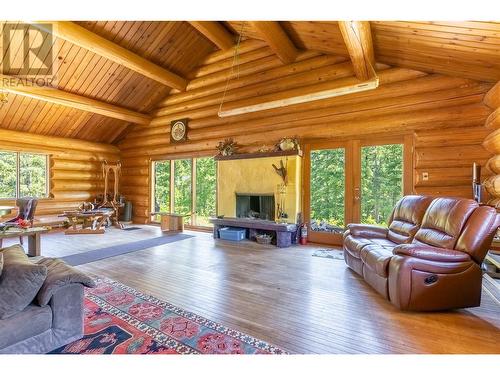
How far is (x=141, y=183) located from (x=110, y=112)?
2.42 meters

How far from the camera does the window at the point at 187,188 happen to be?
7.41 m

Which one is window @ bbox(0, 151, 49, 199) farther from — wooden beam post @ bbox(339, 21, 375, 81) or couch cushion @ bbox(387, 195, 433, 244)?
couch cushion @ bbox(387, 195, 433, 244)

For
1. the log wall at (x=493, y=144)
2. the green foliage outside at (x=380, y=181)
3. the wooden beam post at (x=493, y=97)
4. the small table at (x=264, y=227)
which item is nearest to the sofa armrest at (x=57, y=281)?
the small table at (x=264, y=227)

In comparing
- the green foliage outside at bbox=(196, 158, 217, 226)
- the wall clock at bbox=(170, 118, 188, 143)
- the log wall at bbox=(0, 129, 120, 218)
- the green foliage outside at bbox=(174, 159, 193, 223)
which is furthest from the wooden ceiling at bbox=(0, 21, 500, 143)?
the green foliage outside at bbox=(196, 158, 217, 226)

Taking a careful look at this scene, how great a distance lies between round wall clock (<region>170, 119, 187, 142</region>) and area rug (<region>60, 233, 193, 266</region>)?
2949mm

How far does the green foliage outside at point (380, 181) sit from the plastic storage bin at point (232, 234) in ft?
8.53

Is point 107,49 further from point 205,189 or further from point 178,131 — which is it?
point 205,189

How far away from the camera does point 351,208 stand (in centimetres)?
529

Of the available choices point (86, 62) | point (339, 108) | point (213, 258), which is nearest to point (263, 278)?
point (213, 258)

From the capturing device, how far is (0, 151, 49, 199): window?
6910mm

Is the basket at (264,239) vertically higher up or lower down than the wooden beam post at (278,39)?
lower down

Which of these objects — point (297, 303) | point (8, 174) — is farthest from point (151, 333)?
point (8, 174)

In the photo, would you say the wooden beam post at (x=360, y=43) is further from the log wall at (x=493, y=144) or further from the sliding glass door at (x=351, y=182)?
the log wall at (x=493, y=144)

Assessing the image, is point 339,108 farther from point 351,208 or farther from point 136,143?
point 136,143
